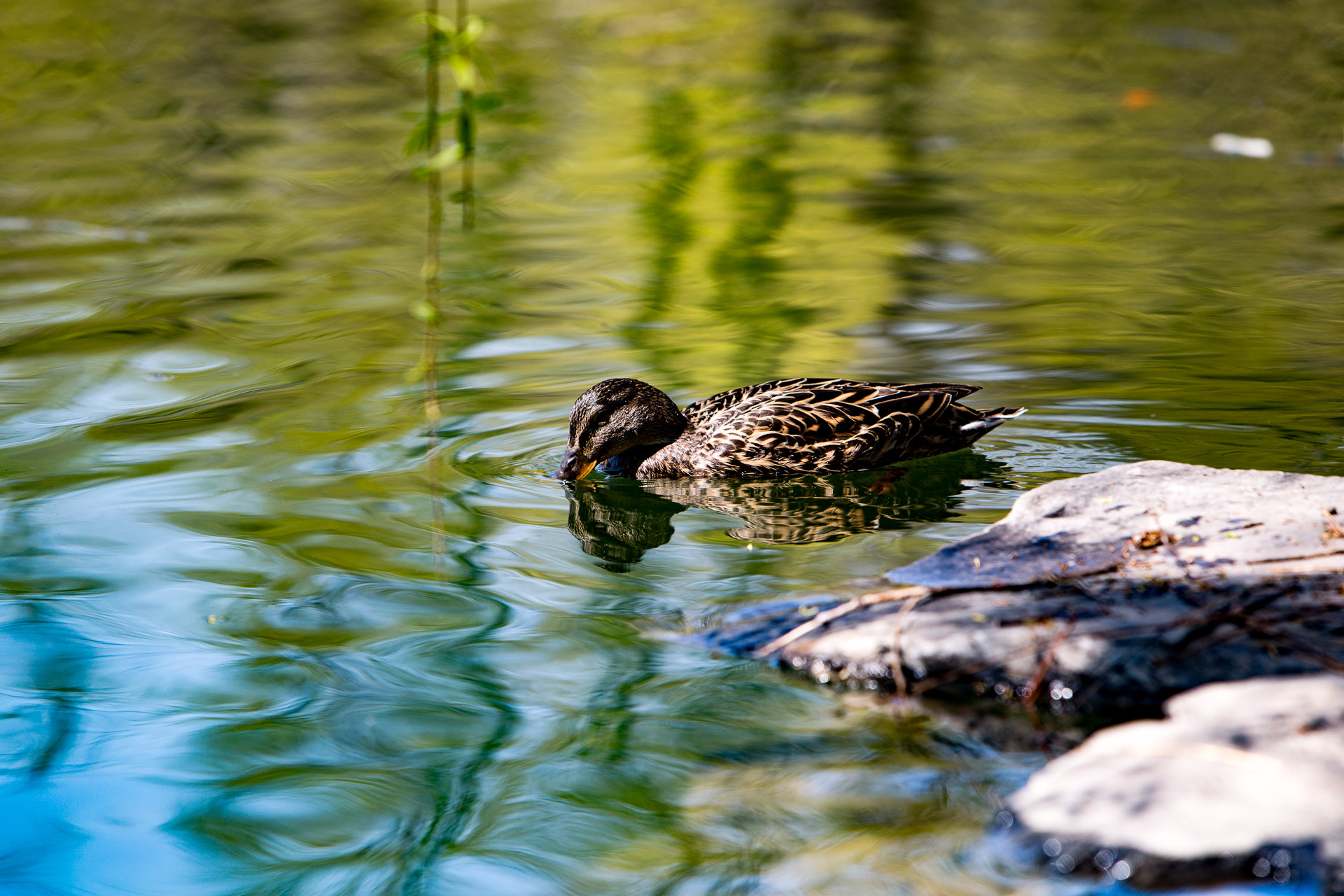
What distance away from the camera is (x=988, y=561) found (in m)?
4.80

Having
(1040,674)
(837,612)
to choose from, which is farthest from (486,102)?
(1040,674)

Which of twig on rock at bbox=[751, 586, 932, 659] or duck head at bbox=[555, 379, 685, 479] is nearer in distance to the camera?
twig on rock at bbox=[751, 586, 932, 659]

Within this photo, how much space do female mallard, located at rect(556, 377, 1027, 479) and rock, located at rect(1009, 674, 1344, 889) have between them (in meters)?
2.87

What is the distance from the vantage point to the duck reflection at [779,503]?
585cm

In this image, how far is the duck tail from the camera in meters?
6.49

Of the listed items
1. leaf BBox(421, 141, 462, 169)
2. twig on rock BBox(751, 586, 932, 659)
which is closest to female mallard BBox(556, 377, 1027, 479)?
twig on rock BBox(751, 586, 932, 659)

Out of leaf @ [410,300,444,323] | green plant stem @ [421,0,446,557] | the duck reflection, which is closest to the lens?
green plant stem @ [421,0,446,557]

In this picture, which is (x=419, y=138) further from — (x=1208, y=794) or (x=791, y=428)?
(x=791, y=428)

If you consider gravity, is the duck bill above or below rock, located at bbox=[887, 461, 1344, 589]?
below

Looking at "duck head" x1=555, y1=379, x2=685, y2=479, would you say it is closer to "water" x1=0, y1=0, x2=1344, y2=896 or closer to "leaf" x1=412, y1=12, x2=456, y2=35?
"water" x1=0, y1=0, x2=1344, y2=896

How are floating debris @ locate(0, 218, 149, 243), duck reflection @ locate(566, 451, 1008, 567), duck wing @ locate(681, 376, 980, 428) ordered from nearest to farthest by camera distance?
duck reflection @ locate(566, 451, 1008, 567), duck wing @ locate(681, 376, 980, 428), floating debris @ locate(0, 218, 149, 243)

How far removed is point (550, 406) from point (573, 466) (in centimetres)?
99

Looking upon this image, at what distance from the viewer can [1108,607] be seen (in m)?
4.25

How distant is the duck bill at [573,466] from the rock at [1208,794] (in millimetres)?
3270
